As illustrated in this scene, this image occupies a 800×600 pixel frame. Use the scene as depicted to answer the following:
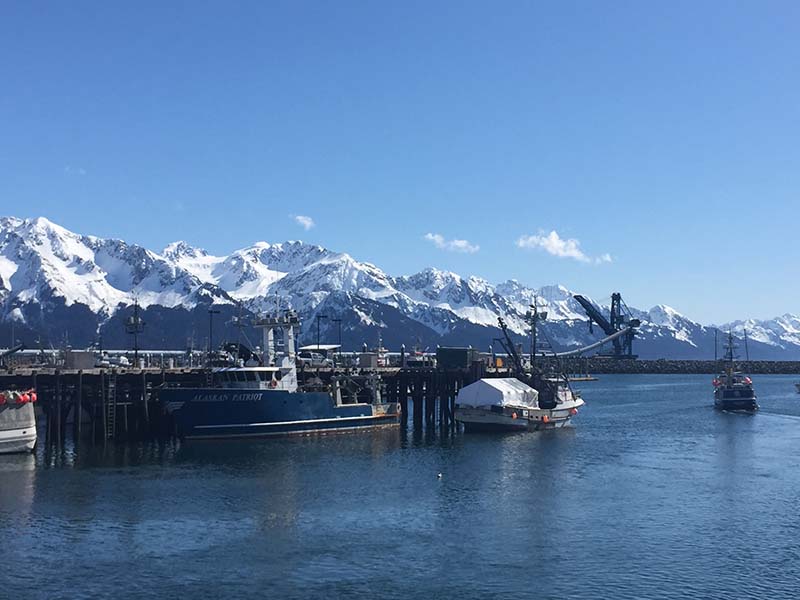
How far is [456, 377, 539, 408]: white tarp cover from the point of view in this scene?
287 ft

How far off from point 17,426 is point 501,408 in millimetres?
42663

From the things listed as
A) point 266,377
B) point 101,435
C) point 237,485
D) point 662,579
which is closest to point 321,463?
point 237,485

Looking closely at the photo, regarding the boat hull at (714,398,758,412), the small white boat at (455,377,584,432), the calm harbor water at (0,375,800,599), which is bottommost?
the calm harbor water at (0,375,800,599)

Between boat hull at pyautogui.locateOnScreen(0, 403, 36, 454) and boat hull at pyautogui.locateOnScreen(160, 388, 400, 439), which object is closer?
boat hull at pyautogui.locateOnScreen(0, 403, 36, 454)

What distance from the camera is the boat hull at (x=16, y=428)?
66375 mm

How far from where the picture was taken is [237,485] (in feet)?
189

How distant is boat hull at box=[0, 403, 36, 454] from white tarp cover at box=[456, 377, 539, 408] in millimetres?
39436

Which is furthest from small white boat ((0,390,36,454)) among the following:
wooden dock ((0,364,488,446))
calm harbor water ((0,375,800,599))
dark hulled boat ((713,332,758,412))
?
dark hulled boat ((713,332,758,412))

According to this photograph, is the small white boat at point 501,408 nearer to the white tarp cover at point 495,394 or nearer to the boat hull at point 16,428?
the white tarp cover at point 495,394

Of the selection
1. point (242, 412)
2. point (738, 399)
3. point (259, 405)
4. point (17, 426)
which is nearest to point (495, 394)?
point (259, 405)

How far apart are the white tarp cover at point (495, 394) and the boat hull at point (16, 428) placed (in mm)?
39436

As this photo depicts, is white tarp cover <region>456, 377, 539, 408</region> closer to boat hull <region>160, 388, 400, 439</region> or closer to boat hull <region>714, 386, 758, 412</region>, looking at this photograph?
boat hull <region>160, 388, 400, 439</region>

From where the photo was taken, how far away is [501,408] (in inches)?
3420

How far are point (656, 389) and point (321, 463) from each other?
140456mm
